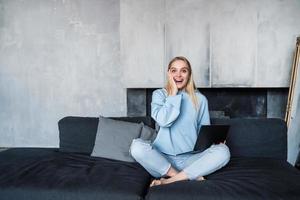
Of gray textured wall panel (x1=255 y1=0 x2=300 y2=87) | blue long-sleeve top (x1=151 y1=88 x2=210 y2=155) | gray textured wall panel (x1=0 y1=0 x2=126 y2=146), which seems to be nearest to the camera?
blue long-sleeve top (x1=151 y1=88 x2=210 y2=155)

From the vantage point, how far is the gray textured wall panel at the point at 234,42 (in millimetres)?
3785

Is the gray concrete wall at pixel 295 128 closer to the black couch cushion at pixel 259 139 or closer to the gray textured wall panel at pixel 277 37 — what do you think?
the gray textured wall panel at pixel 277 37

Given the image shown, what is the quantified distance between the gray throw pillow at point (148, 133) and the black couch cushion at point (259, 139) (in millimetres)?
561

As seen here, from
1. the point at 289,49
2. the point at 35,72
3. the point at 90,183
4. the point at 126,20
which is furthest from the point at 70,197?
the point at 35,72

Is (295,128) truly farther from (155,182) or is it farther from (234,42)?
(155,182)

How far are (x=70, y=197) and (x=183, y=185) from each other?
0.63 m

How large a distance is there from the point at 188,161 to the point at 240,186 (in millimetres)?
463

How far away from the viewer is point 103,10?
453 centimetres

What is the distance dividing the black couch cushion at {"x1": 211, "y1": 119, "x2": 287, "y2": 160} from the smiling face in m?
0.52

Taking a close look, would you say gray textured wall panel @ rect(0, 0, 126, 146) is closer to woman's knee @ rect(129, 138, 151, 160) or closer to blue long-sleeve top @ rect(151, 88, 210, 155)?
blue long-sleeve top @ rect(151, 88, 210, 155)

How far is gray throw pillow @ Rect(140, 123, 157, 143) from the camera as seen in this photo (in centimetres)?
254

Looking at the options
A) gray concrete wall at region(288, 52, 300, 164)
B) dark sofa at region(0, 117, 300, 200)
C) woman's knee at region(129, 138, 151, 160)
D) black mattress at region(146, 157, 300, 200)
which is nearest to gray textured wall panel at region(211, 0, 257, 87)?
gray concrete wall at region(288, 52, 300, 164)

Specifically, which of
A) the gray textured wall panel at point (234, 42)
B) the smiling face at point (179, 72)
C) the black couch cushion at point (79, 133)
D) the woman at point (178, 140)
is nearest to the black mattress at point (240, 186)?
the woman at point (178, 140)

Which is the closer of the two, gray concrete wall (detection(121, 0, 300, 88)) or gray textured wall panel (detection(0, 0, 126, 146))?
gray concrete wall (detection(121, 0, 300, 88))
